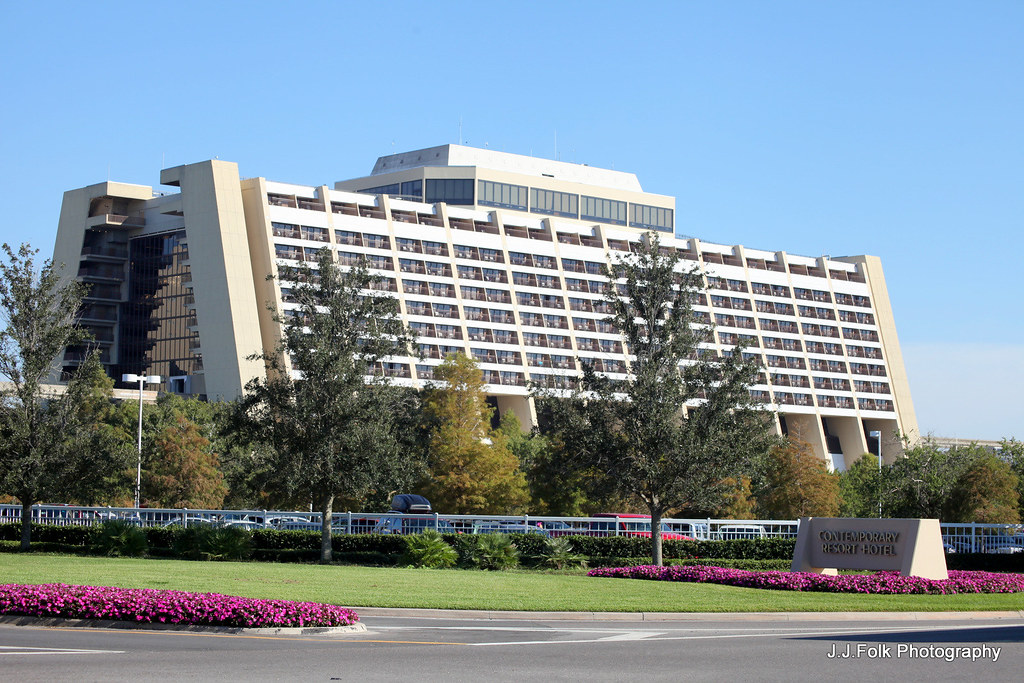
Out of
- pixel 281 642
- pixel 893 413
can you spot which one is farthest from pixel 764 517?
pixel 893 413

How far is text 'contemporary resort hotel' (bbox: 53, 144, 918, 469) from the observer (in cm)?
11694

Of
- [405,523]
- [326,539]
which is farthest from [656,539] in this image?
[326,539]

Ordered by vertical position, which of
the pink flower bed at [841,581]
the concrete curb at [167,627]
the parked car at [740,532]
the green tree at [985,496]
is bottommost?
the concrete curb at [167,627]

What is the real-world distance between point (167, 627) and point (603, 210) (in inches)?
5139

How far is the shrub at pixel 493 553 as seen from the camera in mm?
37344

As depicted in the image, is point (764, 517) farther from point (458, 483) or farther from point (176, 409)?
point (176, 409)

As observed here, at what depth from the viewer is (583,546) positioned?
39906mm

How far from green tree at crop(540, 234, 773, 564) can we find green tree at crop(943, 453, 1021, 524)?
26425mm

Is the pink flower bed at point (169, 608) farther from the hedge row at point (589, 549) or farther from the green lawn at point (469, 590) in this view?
the hedge row at point (589, 549)

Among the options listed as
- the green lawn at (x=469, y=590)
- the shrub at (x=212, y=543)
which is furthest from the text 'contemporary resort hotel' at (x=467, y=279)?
the green lawn at (x=469, y=590)

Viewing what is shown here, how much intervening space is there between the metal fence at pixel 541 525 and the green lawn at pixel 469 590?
750 centimetres

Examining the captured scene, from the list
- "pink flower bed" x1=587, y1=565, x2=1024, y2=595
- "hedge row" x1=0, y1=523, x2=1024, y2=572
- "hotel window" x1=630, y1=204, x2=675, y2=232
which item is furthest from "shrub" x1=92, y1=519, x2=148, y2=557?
"hotel window" x1=630, y1=204, x2=675, y2=232

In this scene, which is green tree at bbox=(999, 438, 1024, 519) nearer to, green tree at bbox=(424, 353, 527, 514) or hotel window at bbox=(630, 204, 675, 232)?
green tree at bbox=(424, 353, 527, 514)

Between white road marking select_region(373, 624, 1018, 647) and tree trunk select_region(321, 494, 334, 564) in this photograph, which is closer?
white road marking select_region(373, 624, 1018, 647)
